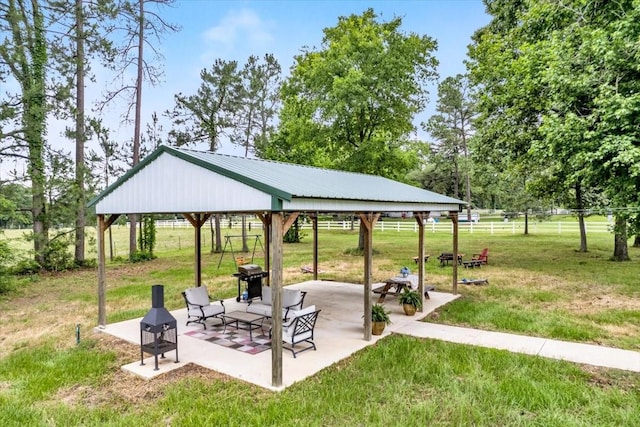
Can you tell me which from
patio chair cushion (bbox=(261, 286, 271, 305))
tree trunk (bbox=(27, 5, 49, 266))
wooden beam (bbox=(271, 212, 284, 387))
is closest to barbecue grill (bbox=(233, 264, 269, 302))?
patio chair cushion (bbox=(261, 286, 271, 305))

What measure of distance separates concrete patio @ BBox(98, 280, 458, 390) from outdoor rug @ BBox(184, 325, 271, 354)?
0.17m

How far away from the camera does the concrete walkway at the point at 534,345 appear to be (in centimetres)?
626

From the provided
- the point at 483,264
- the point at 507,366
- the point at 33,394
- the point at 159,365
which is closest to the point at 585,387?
the point at 507,366

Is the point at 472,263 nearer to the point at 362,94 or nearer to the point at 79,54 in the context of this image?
the point at 362,94

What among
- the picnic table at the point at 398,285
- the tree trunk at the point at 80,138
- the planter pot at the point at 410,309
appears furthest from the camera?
the tree trunk at the point at 80,138

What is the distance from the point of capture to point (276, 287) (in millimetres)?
5430

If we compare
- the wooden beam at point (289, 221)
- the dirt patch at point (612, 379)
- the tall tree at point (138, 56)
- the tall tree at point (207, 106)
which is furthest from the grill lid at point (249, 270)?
the tall tree at point (207, 106)

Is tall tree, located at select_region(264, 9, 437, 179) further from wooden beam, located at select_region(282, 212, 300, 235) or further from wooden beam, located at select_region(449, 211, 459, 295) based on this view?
wooden beam, located at select_region(282, 212, 300, 235)

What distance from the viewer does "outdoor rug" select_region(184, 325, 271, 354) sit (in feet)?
23.2

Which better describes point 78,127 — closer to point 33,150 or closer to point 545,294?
point 33,150

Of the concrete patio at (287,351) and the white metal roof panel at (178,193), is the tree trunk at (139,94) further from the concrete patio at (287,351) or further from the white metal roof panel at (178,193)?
the concrete patio at (287,351)

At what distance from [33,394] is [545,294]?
1161 cm

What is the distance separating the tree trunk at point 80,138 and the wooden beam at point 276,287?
1384cm

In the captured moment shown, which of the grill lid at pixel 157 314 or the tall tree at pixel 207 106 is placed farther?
the tall tree at pixel 207 106
